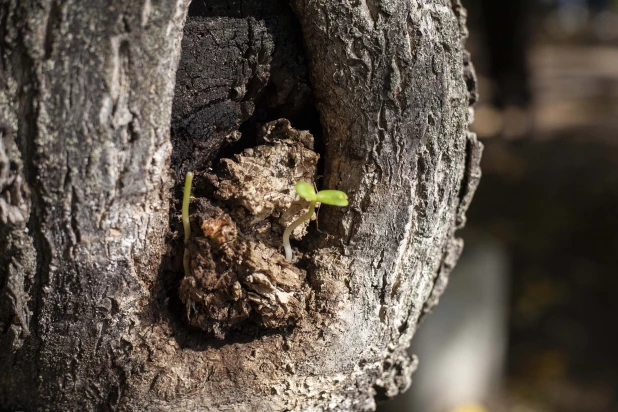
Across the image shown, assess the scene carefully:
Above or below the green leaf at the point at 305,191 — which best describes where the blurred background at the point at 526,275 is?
below

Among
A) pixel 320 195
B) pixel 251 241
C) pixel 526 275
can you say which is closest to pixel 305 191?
pixel 320 195

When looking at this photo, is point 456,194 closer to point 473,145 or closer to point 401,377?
point 473,145

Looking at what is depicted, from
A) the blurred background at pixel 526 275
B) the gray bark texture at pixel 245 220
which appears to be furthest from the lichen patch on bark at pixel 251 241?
the blurred background at pixel 526 275

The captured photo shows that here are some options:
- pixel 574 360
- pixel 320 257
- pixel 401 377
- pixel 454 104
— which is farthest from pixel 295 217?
pixel 574 360

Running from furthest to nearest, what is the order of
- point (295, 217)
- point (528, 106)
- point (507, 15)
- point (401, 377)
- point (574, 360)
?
A: point (528, 106) < point (507, 15) < point (574, 360) < point (401, 377) < point (295, 217)

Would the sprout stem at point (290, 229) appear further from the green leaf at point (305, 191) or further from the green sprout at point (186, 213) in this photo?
the green sprout at point (186, 213)

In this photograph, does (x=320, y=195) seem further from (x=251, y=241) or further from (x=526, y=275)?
(x=526, y=275)
